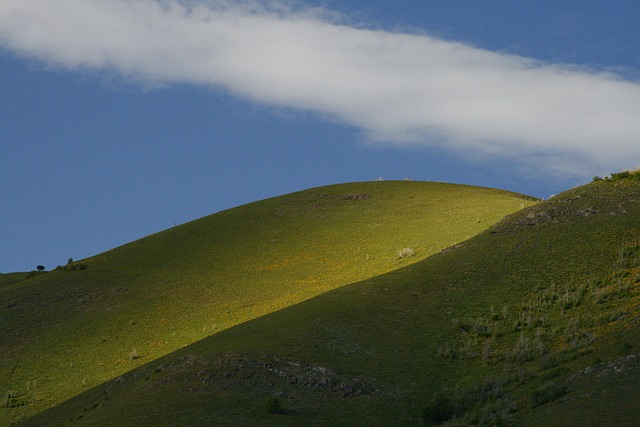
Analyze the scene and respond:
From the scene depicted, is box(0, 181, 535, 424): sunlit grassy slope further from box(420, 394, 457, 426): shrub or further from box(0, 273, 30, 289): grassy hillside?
box(420, 394, 457, 426): shrub

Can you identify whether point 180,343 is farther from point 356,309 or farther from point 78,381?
point 356,309

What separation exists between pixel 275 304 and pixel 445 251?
1275cm

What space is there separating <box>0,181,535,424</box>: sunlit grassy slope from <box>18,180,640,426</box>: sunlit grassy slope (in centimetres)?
896

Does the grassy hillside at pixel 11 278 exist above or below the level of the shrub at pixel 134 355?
above

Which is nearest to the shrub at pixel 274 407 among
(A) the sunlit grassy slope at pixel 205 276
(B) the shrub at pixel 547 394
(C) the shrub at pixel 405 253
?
(B) the shrub at pixel 547 394

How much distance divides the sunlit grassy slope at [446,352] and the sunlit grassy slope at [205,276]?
896 cm

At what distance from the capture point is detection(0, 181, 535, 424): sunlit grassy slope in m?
57.7

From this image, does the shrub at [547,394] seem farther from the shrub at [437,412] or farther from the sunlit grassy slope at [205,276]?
the sunlit grassy slope at [205,276]

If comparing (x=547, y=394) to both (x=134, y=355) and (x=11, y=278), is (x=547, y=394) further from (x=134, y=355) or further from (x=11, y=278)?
(x=11, y=278)

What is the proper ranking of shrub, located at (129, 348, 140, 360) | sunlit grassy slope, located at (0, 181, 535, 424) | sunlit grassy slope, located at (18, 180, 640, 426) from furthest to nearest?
sunlit grassy slope, located at (0, 181, 535, 424), shrub, located at (129, 348, 140, 360), sunlit grassy slope, located at (18, 180, 640, 426)

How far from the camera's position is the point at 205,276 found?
71438mm

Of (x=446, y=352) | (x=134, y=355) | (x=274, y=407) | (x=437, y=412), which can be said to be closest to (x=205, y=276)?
(x=134, y=355)

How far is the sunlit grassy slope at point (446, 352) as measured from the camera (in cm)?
3469

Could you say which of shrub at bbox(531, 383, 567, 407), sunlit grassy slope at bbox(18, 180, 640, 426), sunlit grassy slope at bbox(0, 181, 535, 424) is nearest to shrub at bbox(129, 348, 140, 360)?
sunlit grassy slope at bbox(0, 181, 535, 424)
